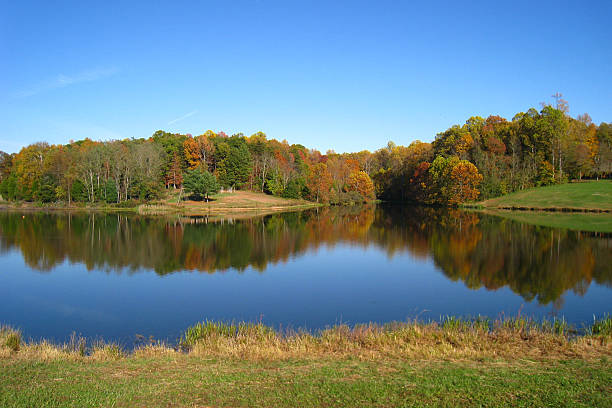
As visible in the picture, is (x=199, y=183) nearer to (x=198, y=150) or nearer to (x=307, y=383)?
(x=198, y=150)

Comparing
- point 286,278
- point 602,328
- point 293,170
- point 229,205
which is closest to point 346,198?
point 293,170

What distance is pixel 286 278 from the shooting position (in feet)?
64.2

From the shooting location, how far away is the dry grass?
29.1ft

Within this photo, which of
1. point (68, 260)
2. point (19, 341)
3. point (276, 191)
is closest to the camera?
point (19, 341)

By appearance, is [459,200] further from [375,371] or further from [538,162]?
[375,371]

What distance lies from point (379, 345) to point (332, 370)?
2470 mm

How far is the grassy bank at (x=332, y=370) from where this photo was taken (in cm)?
631

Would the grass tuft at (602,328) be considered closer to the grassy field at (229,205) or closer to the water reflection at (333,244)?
the water reflection at (333,244)

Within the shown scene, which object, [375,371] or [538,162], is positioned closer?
[375,371]

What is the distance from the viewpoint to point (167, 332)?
40.2ft

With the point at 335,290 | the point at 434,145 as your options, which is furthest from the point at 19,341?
the point at 434,145

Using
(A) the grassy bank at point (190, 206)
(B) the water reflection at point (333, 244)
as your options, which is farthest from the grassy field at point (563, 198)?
(A) the grassy bank at point (190, 206)

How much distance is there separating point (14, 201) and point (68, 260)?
60.3 meters

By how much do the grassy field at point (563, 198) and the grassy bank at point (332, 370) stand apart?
49772 mm
